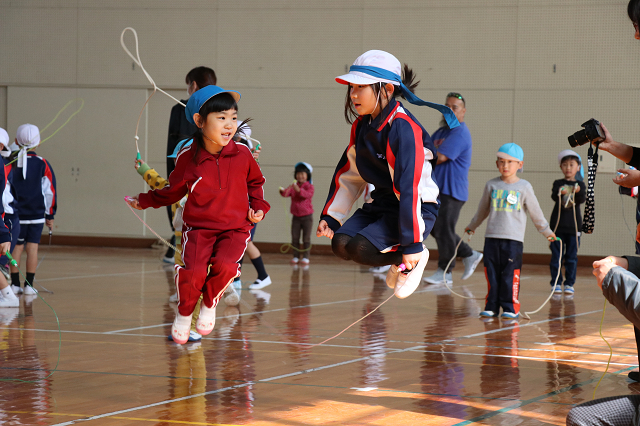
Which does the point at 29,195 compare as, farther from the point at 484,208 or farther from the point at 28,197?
the point at 484,208

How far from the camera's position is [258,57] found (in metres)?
12.0

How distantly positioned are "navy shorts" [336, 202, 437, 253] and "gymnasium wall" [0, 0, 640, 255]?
7.87 meters

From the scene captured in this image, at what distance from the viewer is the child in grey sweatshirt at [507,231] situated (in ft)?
19.4

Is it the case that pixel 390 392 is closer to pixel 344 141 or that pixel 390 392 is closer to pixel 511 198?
pixel 511 198

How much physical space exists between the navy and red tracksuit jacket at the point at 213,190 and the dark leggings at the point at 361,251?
0.85 m

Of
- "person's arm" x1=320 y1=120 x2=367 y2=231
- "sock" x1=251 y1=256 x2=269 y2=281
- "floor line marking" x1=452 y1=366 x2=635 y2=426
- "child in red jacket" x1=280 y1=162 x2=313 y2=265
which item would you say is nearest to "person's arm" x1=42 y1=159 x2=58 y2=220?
"sock" x1=251 y1=256 x2=269 y2=281

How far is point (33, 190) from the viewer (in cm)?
694

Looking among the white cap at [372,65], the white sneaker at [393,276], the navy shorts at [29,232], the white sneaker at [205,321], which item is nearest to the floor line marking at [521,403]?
the white sneaker at [393,276]

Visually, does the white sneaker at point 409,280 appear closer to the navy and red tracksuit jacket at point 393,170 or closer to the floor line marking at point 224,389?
the navy and red tracksuit jacket at point 393,170

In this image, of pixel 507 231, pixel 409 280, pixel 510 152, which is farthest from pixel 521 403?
pixel 510 152

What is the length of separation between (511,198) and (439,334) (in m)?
1.55

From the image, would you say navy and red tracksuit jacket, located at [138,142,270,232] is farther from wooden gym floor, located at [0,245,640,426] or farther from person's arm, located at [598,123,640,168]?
person's arm, located at [598,123,640,168]

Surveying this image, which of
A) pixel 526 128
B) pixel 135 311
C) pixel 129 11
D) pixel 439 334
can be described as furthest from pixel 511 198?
pixel 129 11

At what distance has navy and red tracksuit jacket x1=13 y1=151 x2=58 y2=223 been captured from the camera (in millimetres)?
6887
